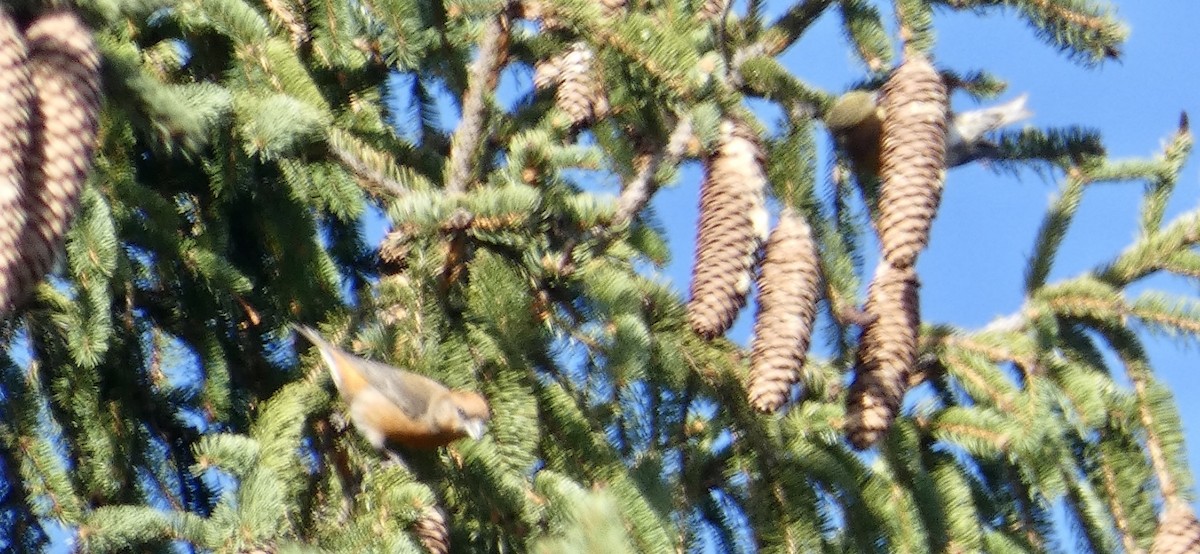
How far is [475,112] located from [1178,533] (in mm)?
1289

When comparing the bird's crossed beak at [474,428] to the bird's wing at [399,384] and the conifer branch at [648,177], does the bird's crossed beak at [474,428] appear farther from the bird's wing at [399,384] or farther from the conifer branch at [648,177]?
the conifer branch at [648,177]

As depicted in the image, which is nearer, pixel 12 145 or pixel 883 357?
pixel 12 145

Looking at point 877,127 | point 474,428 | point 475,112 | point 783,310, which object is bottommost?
point 474,428

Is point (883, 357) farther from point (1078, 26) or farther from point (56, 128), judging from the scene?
point (56, 128)

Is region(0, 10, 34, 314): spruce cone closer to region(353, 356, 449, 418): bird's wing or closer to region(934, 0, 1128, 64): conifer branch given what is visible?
region(353, 356, 449, 418): bird's wing

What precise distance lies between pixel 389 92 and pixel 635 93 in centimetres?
78

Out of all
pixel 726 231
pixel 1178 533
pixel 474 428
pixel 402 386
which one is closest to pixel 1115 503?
pixel 1178 533

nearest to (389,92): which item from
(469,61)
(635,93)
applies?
(469,61)

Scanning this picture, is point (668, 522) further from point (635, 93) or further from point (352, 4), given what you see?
point (352, 4)

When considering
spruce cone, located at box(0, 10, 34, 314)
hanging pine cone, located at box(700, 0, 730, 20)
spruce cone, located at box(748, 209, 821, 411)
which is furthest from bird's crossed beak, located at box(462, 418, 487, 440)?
spruce cone, located at box(0, 10, 34, 314)

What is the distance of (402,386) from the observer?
180 centimetres

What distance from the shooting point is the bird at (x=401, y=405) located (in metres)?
1.78

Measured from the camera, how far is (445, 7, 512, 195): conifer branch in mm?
2010

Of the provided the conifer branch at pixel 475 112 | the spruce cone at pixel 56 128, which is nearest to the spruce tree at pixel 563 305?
the conifer branch at pixel 475 112
